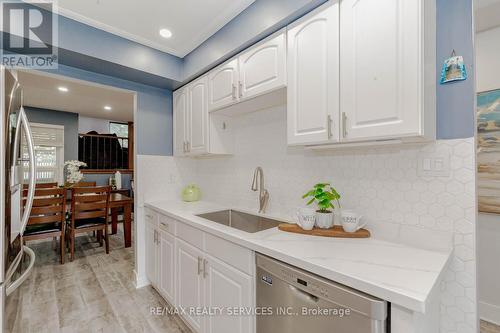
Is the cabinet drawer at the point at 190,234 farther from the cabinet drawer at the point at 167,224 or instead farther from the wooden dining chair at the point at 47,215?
the wooden dining chair at the point at 47,215

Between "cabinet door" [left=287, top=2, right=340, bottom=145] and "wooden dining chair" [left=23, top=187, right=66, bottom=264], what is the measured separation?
3.19 meters

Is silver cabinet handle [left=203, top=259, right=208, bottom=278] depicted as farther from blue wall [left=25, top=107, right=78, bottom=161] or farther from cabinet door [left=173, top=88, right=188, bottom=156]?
blue wall [left=25, top=107, right=78, bottom=161]

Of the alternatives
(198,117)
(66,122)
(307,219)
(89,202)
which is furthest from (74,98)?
(307,219)

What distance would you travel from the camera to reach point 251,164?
2197 millimetres

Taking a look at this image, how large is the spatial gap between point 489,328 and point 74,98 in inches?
242

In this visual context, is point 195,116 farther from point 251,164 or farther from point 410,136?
point 410,136

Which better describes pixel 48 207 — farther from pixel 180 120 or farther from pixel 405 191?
pixel 405 191

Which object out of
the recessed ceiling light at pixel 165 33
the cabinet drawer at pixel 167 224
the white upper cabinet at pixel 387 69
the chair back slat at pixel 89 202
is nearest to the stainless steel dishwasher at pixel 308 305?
the white upper cabinet at pixel 387 69

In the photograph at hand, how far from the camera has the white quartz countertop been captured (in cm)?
78

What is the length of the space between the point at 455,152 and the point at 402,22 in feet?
2.10

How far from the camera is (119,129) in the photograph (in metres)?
6.64

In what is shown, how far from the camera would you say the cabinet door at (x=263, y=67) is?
1.52 m

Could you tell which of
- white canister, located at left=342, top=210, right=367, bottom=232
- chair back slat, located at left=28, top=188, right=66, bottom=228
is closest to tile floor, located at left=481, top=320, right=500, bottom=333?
white canister, located at left=342, top=210, right=367, bottom=232

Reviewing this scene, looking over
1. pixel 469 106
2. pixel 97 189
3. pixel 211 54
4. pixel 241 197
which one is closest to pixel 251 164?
pixel 241 197
